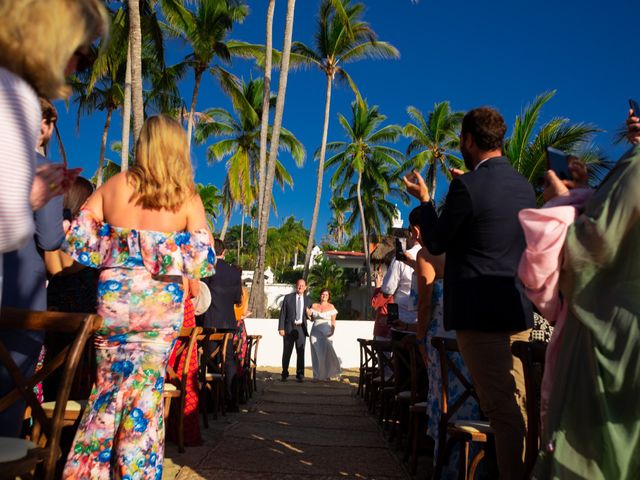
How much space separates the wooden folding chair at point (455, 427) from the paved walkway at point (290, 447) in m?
0.88

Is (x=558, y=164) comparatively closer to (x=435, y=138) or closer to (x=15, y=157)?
(x=15, y=157)

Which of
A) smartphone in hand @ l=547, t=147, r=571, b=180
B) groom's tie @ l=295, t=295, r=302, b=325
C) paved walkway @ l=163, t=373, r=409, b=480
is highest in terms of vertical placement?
groom's tie @ l=295, t=295, r=302, b=325

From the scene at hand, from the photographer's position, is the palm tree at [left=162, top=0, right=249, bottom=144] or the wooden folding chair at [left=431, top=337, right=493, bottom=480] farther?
the palm tree at [left=162, top=0, right=249, bottom=144]

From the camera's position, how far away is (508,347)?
2.81 metres

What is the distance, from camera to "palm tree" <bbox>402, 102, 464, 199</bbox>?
38.3 metres

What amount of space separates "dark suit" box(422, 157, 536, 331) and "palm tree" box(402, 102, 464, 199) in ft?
117

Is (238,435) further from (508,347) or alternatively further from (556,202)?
(556,202)

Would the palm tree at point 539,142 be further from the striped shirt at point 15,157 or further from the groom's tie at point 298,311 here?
the striped shirt at point 15,157

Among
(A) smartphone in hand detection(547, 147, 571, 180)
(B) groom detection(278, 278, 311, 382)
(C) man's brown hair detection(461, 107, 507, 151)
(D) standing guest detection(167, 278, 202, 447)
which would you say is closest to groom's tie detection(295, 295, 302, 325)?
(B) groom detection(278, 278, 311, 382)

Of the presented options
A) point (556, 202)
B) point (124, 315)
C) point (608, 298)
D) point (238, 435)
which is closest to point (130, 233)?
point (124, 315)

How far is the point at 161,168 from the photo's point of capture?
304 centimetres

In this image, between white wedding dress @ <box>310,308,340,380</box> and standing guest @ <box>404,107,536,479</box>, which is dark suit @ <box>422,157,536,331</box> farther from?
white wedding dress @ <box>310,308,340,380</box>

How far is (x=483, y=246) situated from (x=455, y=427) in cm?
103

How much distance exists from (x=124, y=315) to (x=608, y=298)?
1966mm
